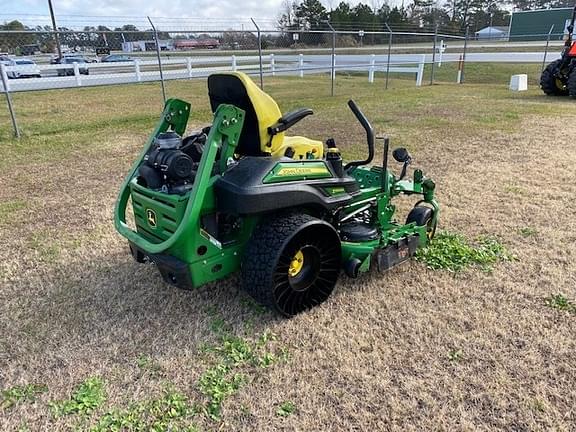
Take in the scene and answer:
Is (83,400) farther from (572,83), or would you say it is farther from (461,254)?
(572,83)

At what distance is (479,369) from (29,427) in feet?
7.12

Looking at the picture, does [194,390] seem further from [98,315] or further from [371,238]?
[371,238]

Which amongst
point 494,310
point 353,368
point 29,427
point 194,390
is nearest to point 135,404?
point 194,390

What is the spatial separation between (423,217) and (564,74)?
441 inches

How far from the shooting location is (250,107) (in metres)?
2.69

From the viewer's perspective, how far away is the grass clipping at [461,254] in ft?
11.2

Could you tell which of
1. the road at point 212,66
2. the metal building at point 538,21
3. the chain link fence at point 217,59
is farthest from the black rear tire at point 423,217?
the metal building at point 538,21

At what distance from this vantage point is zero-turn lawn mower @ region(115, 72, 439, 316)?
97.0 inches

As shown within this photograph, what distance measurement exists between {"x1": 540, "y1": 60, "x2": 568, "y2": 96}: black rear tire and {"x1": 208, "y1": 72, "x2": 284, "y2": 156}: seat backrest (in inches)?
474

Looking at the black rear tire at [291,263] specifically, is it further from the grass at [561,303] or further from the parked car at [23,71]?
the parked car at [23,71]

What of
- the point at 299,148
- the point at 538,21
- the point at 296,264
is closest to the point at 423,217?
the point at 299,148

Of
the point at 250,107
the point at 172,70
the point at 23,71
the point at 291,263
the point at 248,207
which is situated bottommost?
the point at 172,70

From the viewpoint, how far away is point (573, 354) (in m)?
2.46

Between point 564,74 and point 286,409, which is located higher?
point 564,74
